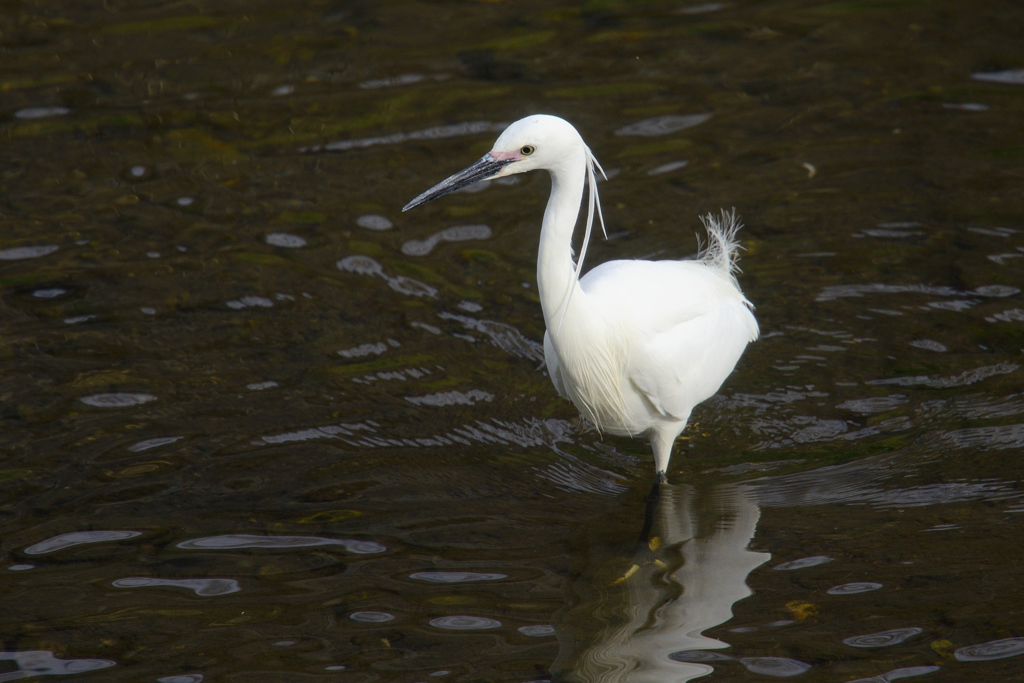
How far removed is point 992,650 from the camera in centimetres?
317

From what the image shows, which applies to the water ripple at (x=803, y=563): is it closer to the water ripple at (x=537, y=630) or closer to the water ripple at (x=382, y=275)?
the water ripple at (x=537, y=630)

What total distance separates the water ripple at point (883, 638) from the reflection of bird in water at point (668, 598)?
16.3 inches

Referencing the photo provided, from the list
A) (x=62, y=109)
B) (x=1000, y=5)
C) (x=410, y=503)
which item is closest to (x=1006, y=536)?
(x=410, y=503)

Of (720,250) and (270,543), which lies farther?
(720,250)

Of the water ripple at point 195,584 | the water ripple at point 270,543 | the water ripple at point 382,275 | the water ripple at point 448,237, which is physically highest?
the water ripple at point 448,237

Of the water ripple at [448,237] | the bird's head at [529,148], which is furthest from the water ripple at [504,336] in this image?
the bird's head at [529,148]

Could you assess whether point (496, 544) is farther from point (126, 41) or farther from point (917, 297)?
point (126, 41)

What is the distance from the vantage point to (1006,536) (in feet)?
11.9

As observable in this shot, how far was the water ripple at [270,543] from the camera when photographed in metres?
3.77

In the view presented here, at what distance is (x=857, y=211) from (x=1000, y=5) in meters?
3.21

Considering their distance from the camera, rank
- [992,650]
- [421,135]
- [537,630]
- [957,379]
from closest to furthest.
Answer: [992,650] < [537,630] < [957,379] < [421,135]

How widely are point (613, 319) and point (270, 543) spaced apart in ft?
5.43

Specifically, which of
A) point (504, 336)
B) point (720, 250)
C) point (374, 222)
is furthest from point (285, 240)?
point (720, 250)

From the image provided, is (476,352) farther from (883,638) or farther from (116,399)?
(883,638)
